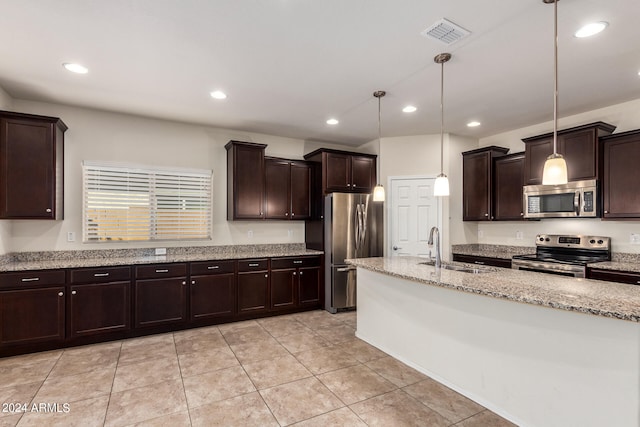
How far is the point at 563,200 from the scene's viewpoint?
3.94m

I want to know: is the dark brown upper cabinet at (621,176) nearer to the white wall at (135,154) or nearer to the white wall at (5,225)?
the white wall at (135,154)

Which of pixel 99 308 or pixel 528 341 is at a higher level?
pixel 528 341

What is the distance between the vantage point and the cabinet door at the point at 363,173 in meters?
5.26

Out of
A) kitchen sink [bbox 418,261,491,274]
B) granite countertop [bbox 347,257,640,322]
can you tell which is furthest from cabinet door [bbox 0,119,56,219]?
kitchen sink [bbox 418,261,491,274]

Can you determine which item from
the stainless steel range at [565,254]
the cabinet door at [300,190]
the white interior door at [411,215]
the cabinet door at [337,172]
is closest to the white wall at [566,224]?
the stainless steel range at [565,254]

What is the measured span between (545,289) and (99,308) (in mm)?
4225

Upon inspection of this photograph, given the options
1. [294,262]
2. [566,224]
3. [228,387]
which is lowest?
[228,387]

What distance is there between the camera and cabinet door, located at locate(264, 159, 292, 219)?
4.89 meters

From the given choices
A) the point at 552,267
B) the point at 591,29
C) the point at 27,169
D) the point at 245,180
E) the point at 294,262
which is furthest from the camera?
the point at 294,262

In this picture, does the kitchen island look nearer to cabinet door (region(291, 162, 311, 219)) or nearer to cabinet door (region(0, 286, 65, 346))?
cabinet door (region(291, 162, 311, 219))

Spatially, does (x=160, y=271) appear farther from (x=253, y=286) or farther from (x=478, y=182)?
(x=478, y=182)

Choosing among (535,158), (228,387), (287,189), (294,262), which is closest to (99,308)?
(228,387)

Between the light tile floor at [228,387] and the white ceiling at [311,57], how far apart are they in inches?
109

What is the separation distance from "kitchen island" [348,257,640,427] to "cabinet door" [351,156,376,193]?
2337 mm
